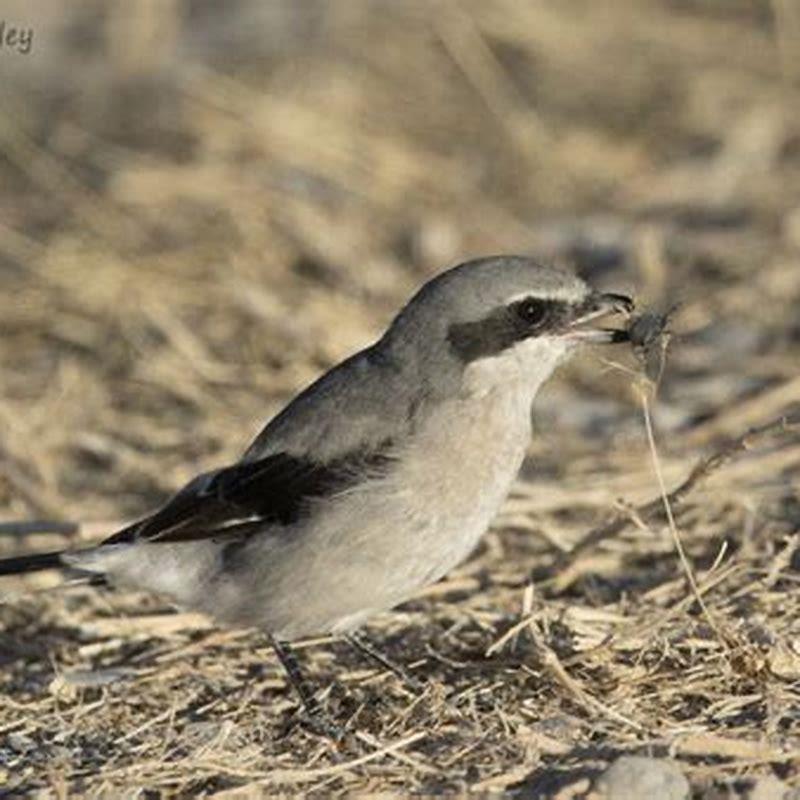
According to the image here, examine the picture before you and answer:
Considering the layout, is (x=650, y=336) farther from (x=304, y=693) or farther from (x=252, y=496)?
(x=304, y=693)

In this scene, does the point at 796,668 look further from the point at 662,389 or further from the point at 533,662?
the point at 662,389

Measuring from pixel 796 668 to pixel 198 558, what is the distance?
176 cm

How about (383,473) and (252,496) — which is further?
(252,496)

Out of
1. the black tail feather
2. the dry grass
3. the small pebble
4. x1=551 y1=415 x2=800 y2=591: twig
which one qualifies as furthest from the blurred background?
the small pebble

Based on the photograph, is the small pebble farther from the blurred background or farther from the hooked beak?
the blurred background

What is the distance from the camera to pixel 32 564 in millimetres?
5887

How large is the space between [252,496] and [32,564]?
28.7 inches

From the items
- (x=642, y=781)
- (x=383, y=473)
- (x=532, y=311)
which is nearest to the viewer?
Result: (x=642, y=781)

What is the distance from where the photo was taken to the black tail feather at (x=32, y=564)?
5.87 m

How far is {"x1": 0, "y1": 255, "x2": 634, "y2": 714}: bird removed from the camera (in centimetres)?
542

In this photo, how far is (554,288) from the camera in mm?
5562

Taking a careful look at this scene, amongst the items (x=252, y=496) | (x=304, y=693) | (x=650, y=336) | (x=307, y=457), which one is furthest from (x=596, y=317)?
(x=304, y=693)

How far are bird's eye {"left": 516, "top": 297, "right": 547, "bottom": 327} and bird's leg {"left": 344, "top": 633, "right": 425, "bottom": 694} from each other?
105 centimetres


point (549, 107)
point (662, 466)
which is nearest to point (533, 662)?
point (662, 466)
